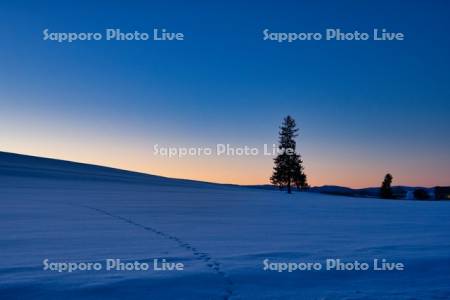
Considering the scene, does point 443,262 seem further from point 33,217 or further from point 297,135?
point 297,135

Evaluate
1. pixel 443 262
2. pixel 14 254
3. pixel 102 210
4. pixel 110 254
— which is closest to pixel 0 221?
pixel 102 210

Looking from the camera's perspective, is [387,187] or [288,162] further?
[387,187]

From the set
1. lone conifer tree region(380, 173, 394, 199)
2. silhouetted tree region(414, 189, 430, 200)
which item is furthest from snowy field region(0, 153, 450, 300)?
lone conifer tree region(380, 173, 394, 199)

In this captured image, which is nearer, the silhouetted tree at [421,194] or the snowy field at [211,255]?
the snowy field at [211,255]

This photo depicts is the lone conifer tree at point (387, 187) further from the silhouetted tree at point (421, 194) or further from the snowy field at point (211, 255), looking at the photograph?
the snowy field at point (211, 255)

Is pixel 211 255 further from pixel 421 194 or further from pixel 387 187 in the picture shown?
pixel 387 187

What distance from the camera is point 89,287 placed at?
5023 millimetres

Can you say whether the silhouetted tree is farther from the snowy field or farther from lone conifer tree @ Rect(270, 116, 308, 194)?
the snowy field

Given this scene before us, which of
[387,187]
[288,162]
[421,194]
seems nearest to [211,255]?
[288,162]

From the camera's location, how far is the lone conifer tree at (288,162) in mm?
43438

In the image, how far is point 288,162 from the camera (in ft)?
144

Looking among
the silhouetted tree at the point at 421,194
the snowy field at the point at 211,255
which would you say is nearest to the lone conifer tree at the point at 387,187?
the silhouetted tree at the point at 421,194

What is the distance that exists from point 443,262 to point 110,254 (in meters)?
4.85

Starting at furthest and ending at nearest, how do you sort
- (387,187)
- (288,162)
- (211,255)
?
(387,187) → (288,162) → (211,255)
